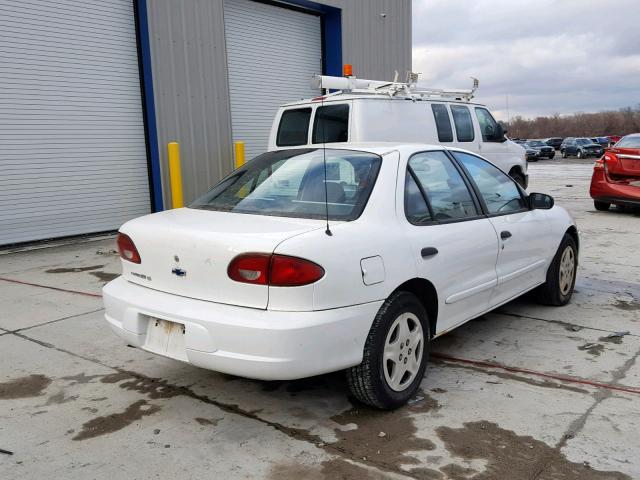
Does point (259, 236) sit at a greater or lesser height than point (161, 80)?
lesser

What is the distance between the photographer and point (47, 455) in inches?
115

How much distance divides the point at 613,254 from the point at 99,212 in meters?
8.34

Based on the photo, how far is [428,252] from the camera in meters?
3.45

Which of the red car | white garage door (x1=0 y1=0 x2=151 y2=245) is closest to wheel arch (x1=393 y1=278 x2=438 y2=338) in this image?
white garage door (x1=0 y1=0 x2=151 y2=245)

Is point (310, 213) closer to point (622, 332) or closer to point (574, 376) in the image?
point (574, 376)

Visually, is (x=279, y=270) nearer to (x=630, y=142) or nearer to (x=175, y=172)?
(x=175, y=172)

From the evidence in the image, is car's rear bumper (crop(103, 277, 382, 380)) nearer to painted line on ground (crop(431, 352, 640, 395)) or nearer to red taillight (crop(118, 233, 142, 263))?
red taillight (crop(118, 233, 142, 263))

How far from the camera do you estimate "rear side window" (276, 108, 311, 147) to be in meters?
8.73

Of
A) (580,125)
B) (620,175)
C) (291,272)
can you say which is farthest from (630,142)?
(580,125)

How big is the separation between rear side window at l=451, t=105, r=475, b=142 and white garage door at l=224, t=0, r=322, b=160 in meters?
5.04

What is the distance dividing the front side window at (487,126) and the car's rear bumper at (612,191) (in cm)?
219

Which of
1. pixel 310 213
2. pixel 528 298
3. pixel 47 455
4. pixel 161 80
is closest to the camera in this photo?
pixel 47 455

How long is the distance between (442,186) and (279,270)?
5.19 ft

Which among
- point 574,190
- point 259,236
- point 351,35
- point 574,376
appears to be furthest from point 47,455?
point 574,190
